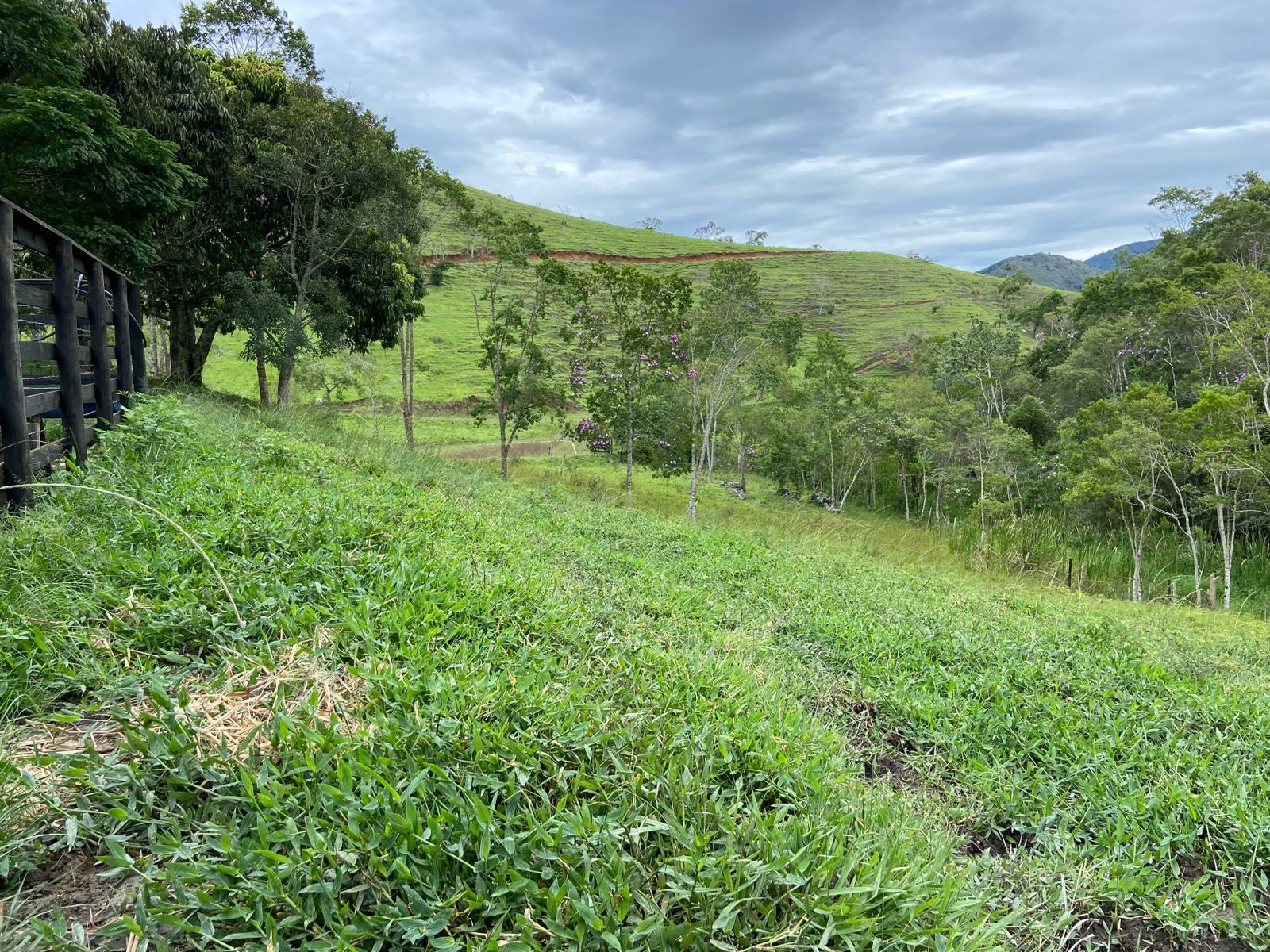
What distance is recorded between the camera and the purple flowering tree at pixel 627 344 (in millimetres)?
19469

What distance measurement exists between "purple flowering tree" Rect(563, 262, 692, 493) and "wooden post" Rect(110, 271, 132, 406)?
1423 centimetres

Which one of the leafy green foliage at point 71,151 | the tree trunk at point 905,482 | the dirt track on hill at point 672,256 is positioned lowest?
the tree trunk at point 905,482

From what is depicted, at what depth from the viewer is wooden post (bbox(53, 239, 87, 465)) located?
440 cm

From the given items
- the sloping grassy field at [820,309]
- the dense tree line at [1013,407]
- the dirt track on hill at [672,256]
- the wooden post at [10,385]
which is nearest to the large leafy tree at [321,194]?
the dense tree line at [1013,407]

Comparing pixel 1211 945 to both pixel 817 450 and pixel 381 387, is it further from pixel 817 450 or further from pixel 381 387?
pixel 381 387

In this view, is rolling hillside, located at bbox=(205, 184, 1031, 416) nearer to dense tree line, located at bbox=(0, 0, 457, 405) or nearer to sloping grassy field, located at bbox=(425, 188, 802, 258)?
sloping grassy field, located at bbox=(425, 188, 802, 258)

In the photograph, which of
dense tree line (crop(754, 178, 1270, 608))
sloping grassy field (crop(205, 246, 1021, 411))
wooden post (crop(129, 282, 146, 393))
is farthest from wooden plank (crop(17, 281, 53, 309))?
sloping grassy field (crop(205, 246, 1021, 411))

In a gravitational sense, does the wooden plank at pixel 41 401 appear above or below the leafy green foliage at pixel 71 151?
below

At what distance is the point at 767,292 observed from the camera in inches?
3354

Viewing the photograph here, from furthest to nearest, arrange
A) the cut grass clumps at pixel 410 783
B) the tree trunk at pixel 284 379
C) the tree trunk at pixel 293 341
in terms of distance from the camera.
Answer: the tree trunk at pixel 284 379, the tree trunk at pixel 293 341, the cut grass clumps at pixel 410 783

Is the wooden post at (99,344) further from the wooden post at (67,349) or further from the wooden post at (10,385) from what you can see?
the wooden post at (10,385)

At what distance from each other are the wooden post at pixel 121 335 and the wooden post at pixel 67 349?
1761 mm

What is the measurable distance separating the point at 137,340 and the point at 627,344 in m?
14.3

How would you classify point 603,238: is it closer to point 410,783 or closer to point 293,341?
point 293,341
